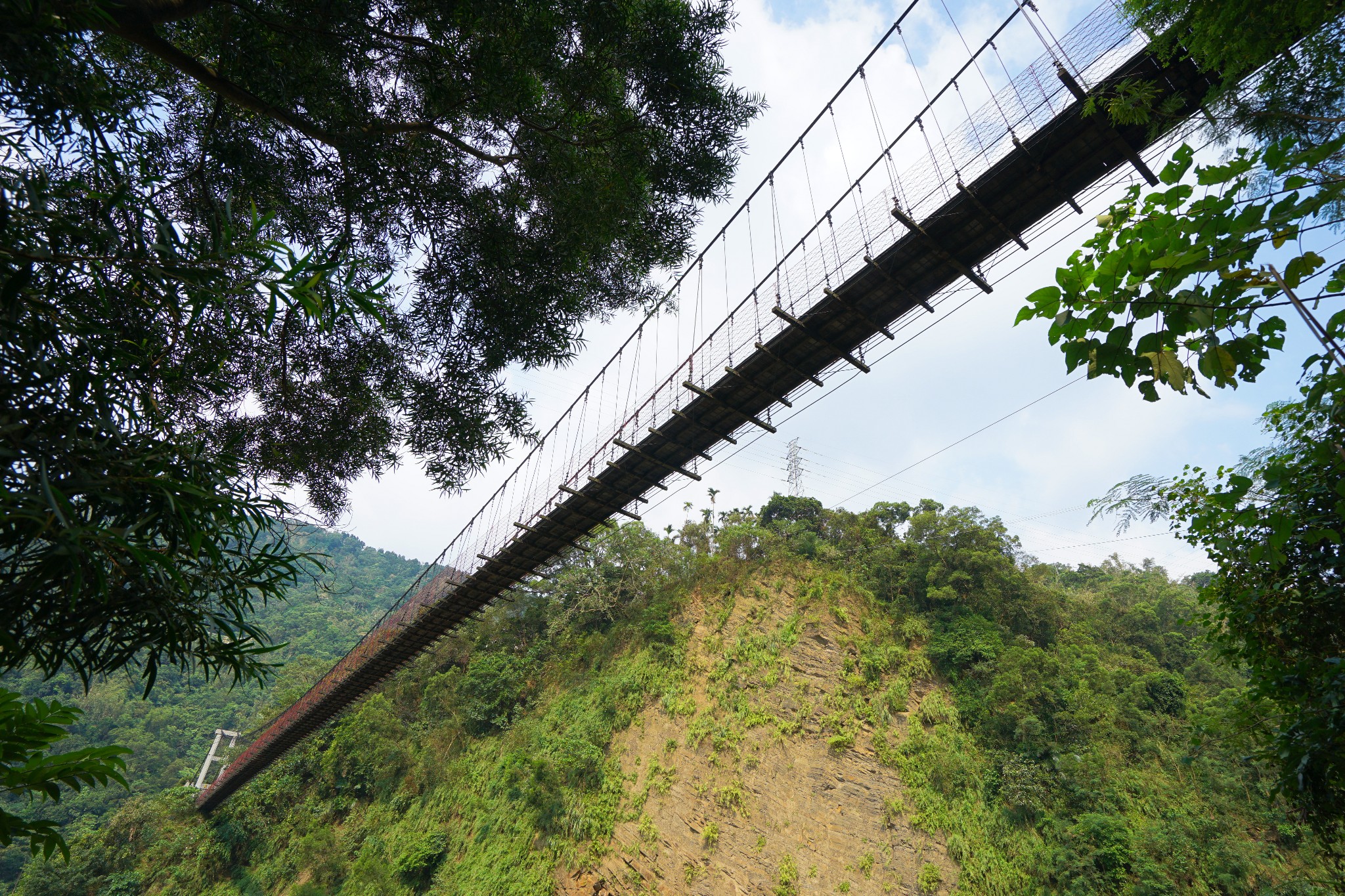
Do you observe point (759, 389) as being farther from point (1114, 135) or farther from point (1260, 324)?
point (1260, 324)

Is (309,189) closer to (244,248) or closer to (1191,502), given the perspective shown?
(244,248)

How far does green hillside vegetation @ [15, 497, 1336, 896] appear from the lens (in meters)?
9.77

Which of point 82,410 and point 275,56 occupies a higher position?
point 275,56

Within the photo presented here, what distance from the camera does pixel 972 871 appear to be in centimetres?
990

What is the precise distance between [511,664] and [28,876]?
1389cm

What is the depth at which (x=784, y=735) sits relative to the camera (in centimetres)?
1216

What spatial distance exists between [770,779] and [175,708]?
38.0 metres

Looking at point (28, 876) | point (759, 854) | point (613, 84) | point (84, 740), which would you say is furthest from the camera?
point (84, 740)

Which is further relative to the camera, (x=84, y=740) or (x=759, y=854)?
(x=84, y=740)

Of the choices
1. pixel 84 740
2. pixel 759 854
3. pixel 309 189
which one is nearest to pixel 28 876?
pixel 84 740

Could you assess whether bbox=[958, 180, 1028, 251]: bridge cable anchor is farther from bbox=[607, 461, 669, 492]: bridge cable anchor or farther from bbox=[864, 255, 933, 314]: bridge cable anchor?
bbox=[607, 461, 669, 492]: bridge cable anchor

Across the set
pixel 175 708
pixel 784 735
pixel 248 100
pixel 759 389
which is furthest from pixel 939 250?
pixel 175 708

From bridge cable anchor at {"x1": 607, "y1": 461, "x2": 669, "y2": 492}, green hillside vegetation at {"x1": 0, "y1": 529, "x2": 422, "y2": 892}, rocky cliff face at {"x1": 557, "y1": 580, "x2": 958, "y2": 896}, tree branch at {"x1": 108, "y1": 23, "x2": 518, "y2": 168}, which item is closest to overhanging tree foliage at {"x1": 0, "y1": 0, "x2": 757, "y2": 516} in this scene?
tree branch at {"x1": 108, "y1": 23, "x2": 518, "y2": 168}

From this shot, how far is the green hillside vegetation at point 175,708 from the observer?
25547mm
